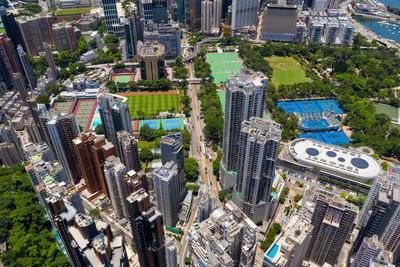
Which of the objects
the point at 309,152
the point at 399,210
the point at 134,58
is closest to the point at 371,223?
the point at 399,210

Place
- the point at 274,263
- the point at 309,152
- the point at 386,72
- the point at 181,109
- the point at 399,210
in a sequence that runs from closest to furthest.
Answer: the point at 274,263, the point at 399,210, the point at 309,152, the point at 181,109, the point at 386,72

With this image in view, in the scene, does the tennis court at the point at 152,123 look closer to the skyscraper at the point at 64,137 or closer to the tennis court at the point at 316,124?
the skyscraper at the point at 64,137

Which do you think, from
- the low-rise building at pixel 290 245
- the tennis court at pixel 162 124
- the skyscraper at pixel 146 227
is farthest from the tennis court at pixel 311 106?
the skyscraper at pixel 146 227

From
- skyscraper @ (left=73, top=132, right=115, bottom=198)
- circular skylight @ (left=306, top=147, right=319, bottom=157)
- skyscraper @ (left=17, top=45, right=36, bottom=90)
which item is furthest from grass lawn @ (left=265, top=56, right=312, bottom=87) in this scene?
skyscraper @ (left=17, top=45, right=36, bottom=90)

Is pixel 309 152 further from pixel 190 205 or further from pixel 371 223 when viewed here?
pixel 190 205

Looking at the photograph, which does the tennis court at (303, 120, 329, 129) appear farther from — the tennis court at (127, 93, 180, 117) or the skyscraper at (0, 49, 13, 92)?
the skyscraper at (0, 49, 13, 92)

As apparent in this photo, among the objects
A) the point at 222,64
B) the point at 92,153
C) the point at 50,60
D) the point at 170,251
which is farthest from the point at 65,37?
the point at 170,251
